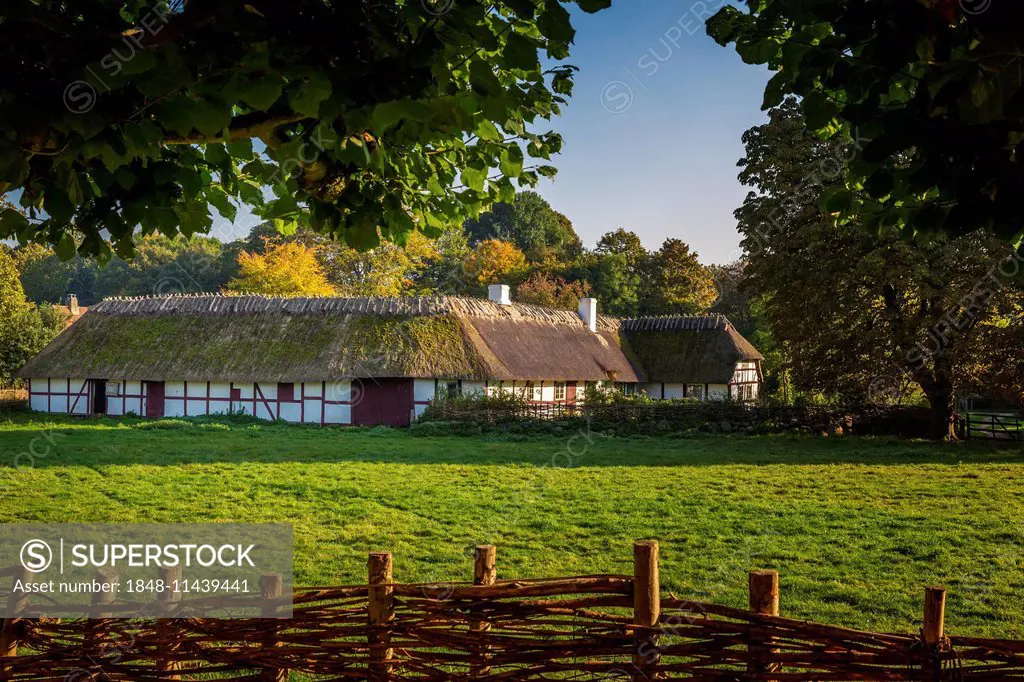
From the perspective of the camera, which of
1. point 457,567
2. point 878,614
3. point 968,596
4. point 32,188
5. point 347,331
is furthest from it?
point 347,331

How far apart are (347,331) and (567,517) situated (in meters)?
21.6

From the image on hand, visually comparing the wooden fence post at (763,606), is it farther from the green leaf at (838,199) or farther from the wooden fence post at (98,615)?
the wooden fence post at (98,615)

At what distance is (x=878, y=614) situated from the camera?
7375 mm

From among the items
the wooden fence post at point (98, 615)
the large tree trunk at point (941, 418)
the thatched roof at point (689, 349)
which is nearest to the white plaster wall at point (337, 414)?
the thatched roof at point (689, 349)

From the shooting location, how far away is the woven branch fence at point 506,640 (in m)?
3.61

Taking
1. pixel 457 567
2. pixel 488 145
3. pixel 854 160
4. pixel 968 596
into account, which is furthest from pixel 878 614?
pixel 488 145

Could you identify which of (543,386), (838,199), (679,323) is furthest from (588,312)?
(838,199)

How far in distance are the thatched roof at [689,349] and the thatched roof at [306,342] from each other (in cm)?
461

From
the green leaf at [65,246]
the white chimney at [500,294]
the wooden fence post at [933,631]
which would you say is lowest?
the wooden fence post at [933,631]

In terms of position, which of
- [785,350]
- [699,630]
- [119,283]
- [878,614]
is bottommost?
[878,614]

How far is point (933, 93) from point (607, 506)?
10.4m

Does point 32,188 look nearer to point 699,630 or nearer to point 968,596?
point 699,630

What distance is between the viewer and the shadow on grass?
18422 mm

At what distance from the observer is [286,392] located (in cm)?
3089
